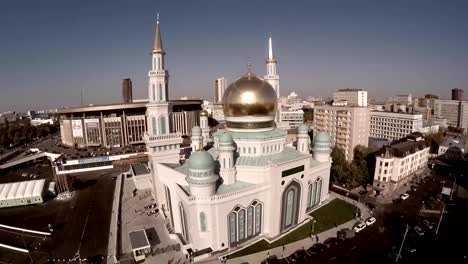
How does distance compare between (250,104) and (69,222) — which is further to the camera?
(69,222)

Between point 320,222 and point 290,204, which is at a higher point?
point 290,204

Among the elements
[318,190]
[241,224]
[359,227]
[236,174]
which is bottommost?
[359,227]

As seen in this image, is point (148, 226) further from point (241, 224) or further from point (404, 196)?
point (404, 196)

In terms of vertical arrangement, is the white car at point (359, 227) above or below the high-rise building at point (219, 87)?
below

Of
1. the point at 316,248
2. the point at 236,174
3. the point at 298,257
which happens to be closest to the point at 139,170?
the point at 236,174

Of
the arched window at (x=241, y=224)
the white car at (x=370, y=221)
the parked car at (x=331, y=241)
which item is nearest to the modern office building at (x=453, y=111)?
the white car at (x=370, y=221)

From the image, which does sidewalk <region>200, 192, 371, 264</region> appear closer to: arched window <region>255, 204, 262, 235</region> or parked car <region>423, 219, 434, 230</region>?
arched window <region>255, 204, 262, 235</region>

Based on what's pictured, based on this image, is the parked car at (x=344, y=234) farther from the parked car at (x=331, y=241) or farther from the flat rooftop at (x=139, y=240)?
the flat rooftop at (x=139, y=240)
